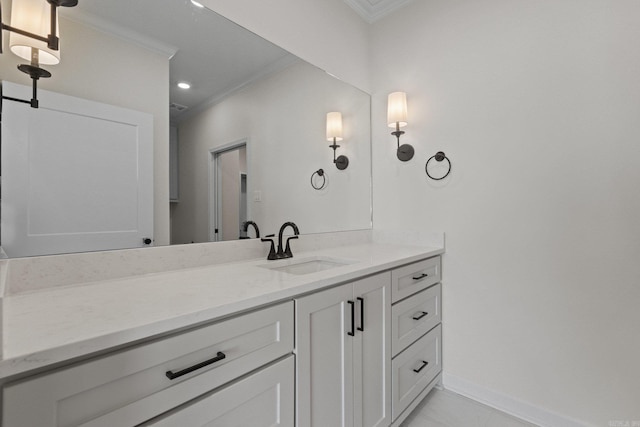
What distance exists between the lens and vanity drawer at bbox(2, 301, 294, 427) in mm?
523

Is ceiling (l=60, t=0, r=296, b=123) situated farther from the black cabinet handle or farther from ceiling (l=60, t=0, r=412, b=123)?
the black cabinet handle

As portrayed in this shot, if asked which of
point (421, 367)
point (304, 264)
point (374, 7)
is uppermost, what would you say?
point (374, 7)

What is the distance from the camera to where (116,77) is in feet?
3.58

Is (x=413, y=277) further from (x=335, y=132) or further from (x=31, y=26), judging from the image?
(x=31, y=26)

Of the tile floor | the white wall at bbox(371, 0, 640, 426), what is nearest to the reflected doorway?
the white wall at bbox(371, 0, 640, 426)

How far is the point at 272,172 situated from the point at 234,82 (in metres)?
0.51

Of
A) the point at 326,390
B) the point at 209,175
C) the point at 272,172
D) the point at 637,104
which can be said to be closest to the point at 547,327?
the point at 637,104

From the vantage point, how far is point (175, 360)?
689 mm

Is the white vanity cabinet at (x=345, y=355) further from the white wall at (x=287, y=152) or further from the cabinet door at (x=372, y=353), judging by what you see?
the white wall at (x=287, y=152)

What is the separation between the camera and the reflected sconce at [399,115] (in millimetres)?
1996

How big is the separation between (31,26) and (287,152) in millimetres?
1150

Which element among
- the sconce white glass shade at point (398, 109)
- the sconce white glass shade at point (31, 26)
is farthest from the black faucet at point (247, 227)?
the sconce white glass shade at point (398, 109)

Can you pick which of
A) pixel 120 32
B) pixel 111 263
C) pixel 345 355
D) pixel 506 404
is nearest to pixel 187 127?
pixel 120 32

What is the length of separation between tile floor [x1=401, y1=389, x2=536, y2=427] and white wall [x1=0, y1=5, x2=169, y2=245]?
1.65 m
